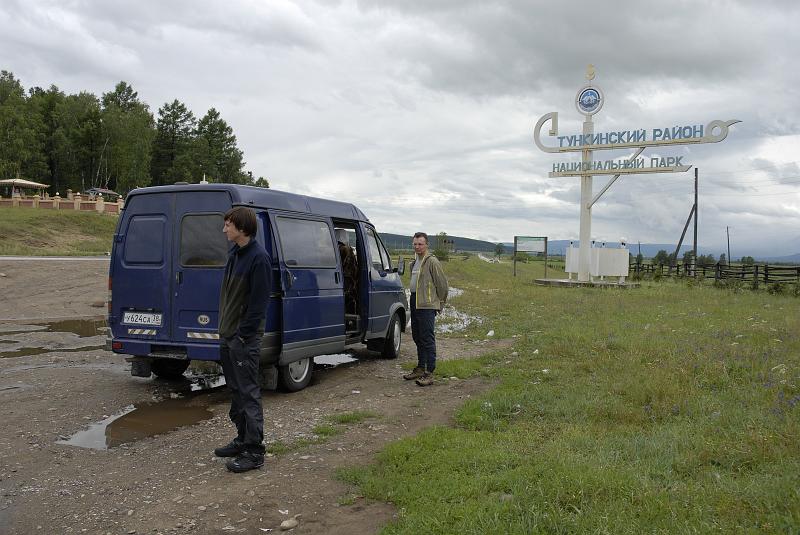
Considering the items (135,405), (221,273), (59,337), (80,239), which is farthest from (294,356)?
(80,239)

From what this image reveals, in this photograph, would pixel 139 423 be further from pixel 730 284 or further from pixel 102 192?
pixel 102 192

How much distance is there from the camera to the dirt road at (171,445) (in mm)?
3840

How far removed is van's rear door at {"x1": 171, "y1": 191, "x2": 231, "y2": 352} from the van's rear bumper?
3 cm

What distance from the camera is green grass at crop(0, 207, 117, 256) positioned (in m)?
33.4

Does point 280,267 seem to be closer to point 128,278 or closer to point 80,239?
point 128,278

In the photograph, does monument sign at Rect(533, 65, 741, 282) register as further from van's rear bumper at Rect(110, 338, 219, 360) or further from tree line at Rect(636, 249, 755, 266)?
van's rear bumper at Rect(110, 338, 219, 360)

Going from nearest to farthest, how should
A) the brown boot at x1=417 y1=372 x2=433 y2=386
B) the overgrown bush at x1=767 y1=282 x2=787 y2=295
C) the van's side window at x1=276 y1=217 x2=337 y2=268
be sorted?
the van's side window at x1=276 y1=217 x2=337 y2=268 → the brown boot at x1=417 y1=372 x2=433 y2=386 → the overgrown bush at x1=767 y1=282 x2=787 y2=295

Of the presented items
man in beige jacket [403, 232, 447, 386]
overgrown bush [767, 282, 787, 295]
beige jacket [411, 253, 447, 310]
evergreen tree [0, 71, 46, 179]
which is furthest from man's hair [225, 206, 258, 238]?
evergreen tree [0, 71, 46, 179]

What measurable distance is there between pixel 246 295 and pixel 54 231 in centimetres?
4038

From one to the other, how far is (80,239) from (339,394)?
38181 mm

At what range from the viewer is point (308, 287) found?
7.23 metres

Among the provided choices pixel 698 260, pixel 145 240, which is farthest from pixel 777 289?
pixel 698 260

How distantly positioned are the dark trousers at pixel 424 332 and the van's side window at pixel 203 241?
2598mm

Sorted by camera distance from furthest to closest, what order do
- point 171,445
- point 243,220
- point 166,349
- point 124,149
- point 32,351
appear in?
point 124,149
point 32,351
point 166,349
point 171,445
point 243,220
